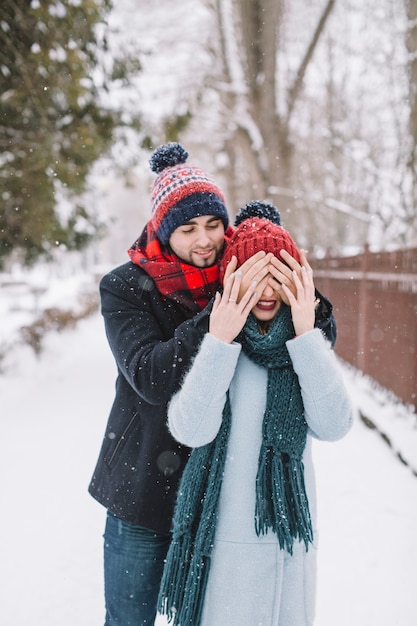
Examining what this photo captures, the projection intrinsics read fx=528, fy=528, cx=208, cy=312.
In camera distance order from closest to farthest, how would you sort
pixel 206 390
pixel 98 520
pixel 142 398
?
pixel 206 390 → pixel 142 398 → pixel 98 520

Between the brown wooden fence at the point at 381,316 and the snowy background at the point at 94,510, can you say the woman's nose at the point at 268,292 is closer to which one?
the snowy background at the point at 94,510

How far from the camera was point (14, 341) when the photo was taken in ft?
28.5

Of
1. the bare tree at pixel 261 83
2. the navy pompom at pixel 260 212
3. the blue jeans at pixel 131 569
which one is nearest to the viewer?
the navy pompom at pixel 260 212

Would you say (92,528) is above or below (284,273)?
below

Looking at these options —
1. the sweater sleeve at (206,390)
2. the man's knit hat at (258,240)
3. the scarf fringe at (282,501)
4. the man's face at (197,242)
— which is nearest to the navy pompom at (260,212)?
the man's knit hat at (258,240)

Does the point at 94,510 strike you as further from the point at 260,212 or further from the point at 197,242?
the point at 260,212

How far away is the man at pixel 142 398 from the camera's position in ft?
5.61

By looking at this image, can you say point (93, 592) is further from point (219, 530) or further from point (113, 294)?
point (113, 294)

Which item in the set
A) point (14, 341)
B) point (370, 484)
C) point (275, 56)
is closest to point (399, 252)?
point (370, 484)

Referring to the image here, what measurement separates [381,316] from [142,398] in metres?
4.84

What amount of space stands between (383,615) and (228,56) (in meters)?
11.5

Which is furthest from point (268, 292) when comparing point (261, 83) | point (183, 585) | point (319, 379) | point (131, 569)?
point (261, 83)

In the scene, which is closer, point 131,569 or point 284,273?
point 284,273

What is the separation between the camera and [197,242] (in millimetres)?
1743
